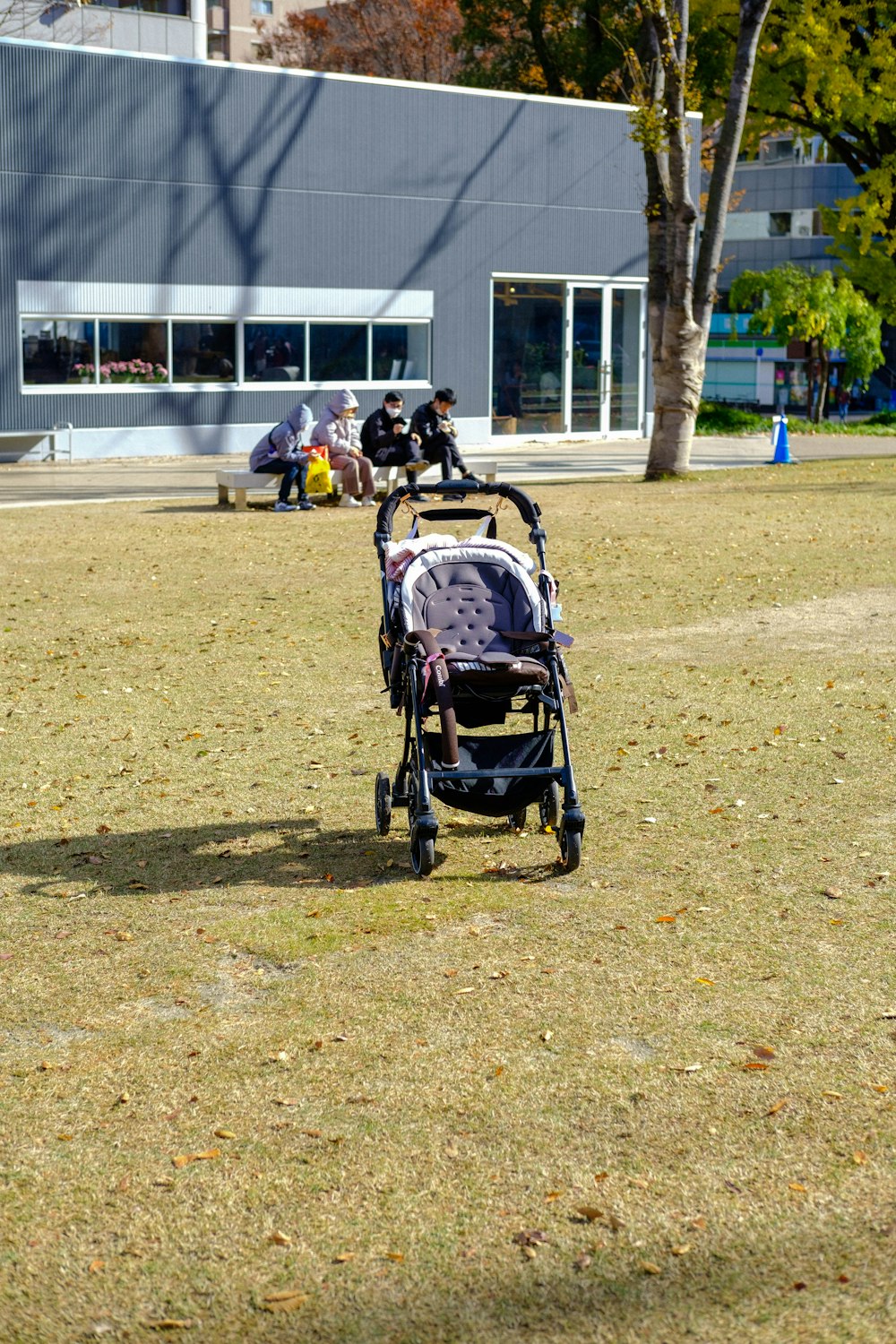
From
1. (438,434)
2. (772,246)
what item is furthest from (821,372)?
(772,246)

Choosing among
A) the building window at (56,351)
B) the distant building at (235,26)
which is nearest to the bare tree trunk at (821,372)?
the building window at (56,351)

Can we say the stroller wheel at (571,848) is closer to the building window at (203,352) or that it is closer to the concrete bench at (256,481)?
the concrete bench at (256,481)

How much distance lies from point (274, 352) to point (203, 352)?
141cm

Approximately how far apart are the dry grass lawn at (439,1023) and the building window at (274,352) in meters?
19.3

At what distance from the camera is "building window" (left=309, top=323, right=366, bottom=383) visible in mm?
30312

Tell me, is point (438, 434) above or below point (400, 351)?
below

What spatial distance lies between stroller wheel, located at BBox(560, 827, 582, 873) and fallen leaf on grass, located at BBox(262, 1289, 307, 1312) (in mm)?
3060

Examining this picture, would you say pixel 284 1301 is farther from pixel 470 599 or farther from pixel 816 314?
pixel 816 314

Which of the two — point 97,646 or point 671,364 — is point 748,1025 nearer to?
point 97,646

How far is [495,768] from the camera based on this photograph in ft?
22.0

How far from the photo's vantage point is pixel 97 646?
11.9m

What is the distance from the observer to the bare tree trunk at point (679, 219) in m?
23.2

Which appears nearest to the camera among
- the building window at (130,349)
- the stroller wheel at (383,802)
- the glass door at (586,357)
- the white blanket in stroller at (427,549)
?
the white blanket in stroller at (427,549)

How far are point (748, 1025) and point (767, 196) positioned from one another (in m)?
65.5
